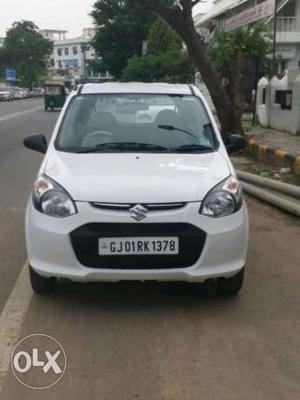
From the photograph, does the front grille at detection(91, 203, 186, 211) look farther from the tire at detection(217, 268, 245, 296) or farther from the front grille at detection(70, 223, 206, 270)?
the tire at detection(217, 268, 245, 296)

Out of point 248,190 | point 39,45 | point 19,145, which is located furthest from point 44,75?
point 248,190

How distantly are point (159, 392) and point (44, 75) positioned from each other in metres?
109

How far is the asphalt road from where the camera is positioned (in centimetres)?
348

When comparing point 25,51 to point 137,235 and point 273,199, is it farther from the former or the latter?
point 137,235

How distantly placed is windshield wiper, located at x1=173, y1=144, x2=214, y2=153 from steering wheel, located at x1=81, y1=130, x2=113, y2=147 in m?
0.61

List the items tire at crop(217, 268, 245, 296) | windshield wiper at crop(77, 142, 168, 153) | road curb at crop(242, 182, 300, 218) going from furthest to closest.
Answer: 1. road curb at crop(242, 182, 300, 218)
2. windshield wiper at crop(77, 142, 168, 153)
3. tire at crop(217, 268, 245, 296)

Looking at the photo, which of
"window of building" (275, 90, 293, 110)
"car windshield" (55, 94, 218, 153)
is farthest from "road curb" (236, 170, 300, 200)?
"window of building" (275, 90, 293, 110)

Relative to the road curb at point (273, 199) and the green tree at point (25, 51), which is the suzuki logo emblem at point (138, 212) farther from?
the green tree at point (25, 51)

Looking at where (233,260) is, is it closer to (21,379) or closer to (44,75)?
(21,379)

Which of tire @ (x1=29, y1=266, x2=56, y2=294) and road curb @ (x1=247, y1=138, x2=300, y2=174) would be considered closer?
tire @ (x1=29, y1=266, x2=56, y2=294)

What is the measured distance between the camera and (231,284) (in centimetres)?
474

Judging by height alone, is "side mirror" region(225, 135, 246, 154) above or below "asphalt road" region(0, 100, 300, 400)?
above

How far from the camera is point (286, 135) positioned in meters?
15.1

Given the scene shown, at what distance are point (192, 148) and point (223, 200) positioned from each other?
93cm
